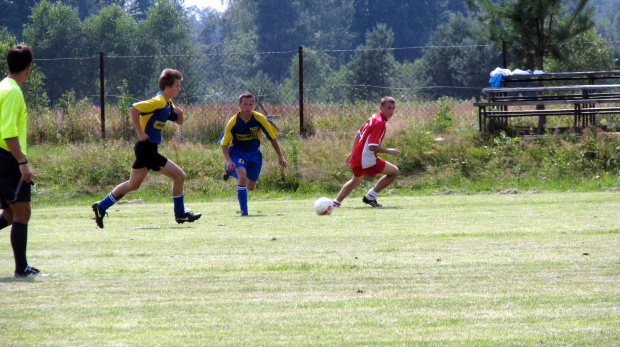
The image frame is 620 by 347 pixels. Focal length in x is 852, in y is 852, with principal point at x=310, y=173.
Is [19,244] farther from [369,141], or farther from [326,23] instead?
[326,23]

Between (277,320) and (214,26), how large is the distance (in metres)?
102

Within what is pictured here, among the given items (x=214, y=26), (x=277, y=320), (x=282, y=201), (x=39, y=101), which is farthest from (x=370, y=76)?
(x=214, y=26)

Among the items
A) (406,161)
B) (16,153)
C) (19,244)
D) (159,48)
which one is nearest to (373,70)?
(159,48)

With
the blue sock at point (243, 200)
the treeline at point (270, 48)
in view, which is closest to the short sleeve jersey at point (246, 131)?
the blue sock at point (243, 200)

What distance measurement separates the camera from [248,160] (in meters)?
12.9

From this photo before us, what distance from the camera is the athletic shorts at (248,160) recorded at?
12.9 meters

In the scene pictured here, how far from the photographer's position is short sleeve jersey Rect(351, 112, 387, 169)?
13305mm

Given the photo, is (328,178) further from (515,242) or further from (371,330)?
(371,330)

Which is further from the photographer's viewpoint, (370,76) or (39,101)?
(370,76)

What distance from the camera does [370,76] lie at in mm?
34719

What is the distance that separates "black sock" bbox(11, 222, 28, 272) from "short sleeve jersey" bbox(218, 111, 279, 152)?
240 inches

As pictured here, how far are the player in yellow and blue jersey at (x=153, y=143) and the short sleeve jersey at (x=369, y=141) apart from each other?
359 cm

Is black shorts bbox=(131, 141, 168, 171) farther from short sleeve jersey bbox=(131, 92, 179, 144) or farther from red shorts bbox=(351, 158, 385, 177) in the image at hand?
red shorts bbox=(351, 158, 385, 177)

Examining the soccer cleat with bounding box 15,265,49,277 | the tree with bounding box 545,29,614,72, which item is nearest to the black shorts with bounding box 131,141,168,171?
the soccer cleat with bounding box 15,265,49,277
